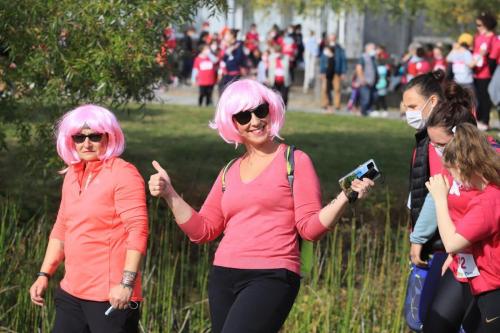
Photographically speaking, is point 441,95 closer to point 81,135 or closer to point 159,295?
point 81,135

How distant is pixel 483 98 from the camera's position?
1688 centimetres

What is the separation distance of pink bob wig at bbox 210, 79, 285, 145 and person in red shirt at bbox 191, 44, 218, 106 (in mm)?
17852

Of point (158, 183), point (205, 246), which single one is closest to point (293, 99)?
point (205, 246)

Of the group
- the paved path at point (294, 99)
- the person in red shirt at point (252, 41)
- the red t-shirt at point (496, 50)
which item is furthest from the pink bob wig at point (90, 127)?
the person in red shirt at point (252, 41)

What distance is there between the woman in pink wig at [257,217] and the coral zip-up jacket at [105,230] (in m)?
0.18

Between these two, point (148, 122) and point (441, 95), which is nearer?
point (441, 95)

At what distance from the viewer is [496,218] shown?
4.84 m

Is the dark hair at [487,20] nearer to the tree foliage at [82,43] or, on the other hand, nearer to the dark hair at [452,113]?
the tree foliage at [82,43]

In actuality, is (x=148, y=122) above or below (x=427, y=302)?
below

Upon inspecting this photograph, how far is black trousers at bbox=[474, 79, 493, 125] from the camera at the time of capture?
16.7 metres

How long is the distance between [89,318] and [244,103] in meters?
1.10

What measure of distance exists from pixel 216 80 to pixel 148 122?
6.48 m

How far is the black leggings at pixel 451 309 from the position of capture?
5.18 m

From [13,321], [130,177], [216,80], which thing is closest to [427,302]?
[130,177]
